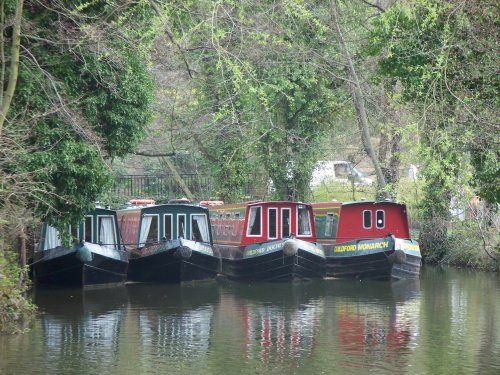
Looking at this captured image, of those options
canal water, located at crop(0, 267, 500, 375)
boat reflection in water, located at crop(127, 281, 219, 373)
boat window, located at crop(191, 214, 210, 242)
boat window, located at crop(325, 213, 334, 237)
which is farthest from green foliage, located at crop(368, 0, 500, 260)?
boat window, located at crop(325, 213, 334, 237)

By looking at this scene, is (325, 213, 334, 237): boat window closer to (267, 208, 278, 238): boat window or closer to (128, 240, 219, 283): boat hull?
(267, 208, 278, 238): boat window

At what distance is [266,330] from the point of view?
771 inches

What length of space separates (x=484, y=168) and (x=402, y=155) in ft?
40.3

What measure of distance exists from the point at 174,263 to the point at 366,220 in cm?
642

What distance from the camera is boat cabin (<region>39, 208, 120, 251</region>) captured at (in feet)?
91.1

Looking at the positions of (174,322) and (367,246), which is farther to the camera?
(367,246)

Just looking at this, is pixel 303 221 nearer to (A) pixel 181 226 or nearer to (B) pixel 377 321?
(A) pixel 181 226

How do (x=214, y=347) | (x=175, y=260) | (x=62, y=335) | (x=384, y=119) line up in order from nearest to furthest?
1. (x=214, y=347)
2. (x=62, y=335)
3. (x=175, y=260)
4. (x=384, y=119)

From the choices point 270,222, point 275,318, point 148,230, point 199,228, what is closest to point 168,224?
point 148,230

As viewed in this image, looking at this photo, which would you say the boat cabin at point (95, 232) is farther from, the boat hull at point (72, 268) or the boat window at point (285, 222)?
the boat window at point (285, 222)

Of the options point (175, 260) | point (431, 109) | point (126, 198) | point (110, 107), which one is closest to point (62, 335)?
point (110, 107)

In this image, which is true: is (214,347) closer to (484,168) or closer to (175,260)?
(484,168)

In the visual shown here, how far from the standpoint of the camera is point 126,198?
1485 inches

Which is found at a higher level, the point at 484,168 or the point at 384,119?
the point at 384,119
